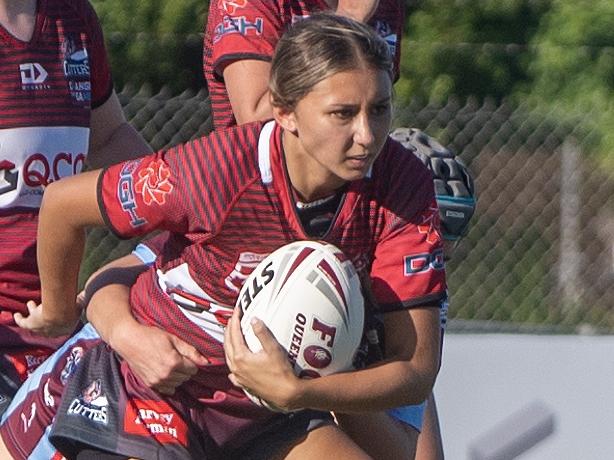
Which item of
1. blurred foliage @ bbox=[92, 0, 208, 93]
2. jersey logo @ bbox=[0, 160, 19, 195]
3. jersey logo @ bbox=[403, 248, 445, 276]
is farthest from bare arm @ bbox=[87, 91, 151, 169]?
blurred foliage @ bbox=[92, 0, 208, 93]

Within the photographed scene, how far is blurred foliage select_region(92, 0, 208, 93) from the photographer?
364 inches

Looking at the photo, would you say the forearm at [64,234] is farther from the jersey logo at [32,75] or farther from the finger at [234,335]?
the jersey logo at [32,75]

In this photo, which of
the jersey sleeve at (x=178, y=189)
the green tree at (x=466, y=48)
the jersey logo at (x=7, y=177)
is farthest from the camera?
the green tree at (x=466, y=48)

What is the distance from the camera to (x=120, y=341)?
3254 millimetres

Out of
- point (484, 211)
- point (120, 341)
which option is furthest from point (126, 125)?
point (484, 211)

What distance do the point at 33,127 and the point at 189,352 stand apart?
90 cm

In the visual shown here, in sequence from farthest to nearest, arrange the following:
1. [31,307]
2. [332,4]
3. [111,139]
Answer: [111,139] → [332,4] → [31,307]

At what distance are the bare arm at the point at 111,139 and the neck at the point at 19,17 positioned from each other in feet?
1.13

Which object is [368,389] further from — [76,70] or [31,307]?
[76,70]

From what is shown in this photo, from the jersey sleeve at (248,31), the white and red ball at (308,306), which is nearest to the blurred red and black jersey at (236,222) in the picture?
the white and red ball at (308,306)

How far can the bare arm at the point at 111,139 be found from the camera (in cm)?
410

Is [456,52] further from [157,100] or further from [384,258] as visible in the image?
[384,258]

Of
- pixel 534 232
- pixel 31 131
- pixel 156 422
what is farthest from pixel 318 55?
pixel 534 232

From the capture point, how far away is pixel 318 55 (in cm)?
306
